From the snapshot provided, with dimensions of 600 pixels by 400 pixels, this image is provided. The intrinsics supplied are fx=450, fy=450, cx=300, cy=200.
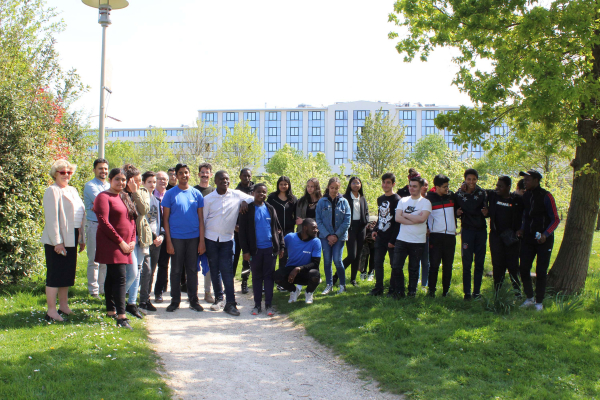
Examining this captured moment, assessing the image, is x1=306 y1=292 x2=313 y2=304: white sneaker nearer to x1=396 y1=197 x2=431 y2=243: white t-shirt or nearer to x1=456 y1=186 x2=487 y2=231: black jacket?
x1=396 y1=197 x2=431 y2=243: white t-shirt

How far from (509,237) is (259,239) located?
13.1 ft

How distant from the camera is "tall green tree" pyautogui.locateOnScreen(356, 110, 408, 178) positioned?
47438 mm

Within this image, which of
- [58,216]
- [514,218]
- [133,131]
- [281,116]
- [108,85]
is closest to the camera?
[58,216]

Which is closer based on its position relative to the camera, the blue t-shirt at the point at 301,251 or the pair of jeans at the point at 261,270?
the pair of jeans at the point at 261,270

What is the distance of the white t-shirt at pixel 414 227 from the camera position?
730cm

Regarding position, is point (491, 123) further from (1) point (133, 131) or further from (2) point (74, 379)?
(1) point (133, 131)

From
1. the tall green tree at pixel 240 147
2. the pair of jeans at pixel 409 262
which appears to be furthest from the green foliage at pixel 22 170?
the tall green tree at pixel 240 147

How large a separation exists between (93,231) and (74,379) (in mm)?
3592

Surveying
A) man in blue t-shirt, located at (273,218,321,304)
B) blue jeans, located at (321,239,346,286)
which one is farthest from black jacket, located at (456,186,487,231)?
man in blue t-shirt, located at (273,218,321,304)

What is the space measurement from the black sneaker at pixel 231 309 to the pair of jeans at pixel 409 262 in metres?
2.64

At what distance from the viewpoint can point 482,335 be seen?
18.6ft

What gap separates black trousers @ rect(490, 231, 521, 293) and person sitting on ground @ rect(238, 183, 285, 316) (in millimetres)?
3545

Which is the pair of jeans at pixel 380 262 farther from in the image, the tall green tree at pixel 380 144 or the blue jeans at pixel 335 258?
the tall green tree at pixel 380 144

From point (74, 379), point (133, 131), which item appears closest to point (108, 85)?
point (74, 379)
